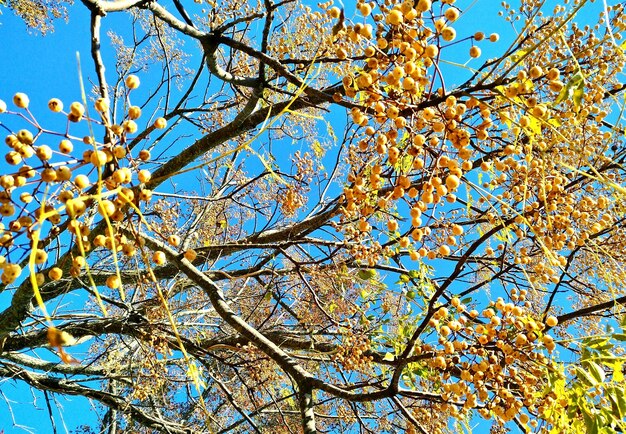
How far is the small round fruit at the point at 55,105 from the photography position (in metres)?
0.84

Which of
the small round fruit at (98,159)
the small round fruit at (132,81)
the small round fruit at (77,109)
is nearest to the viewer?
the small round fruit at (98,159)

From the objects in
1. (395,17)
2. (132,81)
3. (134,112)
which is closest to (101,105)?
(134,112)

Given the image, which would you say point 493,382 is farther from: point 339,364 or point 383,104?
point 339,364

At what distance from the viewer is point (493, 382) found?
117 centimetres

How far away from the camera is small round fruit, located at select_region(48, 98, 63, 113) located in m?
0.84

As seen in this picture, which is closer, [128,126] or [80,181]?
[80,181]

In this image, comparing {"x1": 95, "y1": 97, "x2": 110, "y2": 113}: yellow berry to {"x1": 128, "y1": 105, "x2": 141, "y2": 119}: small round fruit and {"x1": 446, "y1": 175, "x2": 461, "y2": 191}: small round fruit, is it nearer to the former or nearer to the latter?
{"x1": 128, "y1": 105, "x2": 141, "y2": 119}: small round fruit

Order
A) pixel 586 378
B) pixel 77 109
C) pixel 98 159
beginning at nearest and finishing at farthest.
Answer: pixel 98 159 < pixel 77 109 < pixel 586 378

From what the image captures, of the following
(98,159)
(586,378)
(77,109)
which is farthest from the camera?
(586,378)

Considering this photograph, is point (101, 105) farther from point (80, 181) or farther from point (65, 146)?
point (80, 181)

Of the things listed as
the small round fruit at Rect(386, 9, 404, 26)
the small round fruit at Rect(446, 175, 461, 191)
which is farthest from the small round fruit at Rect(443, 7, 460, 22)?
the small round fruit at Rect(446, 175, 461, 191)

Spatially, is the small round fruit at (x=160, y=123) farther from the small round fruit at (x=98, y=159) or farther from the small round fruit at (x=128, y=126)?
the small round fruit at (x=98, y=159)

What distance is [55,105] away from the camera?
2.80ft

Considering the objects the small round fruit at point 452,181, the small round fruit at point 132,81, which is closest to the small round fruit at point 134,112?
the small round fruit at point 132,81
